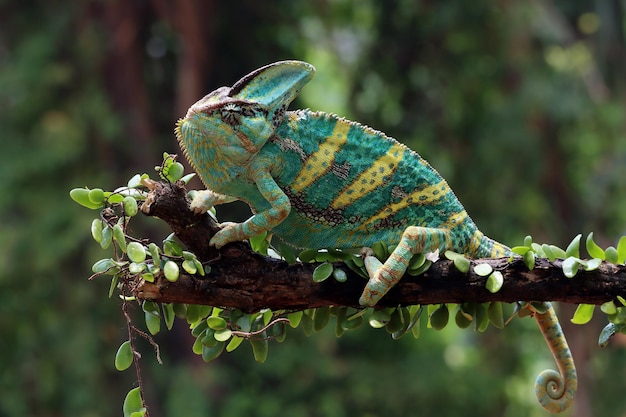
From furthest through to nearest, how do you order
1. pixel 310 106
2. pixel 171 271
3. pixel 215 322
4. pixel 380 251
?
pixel 310 106
pixel 380 251
pixel 215 322
pixel 171 271

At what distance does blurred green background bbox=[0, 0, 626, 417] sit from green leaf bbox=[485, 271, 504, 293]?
12.6 feet

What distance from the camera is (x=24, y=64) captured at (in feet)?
17.9

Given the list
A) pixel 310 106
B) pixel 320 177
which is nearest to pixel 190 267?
pixel 320 177

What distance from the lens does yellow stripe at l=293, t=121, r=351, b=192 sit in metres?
1.75

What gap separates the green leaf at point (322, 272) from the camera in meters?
1.57

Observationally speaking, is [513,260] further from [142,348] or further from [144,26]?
[144,26]

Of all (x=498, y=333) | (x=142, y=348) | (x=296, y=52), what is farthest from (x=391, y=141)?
(x=498, y=333)

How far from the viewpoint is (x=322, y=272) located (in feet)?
5.16

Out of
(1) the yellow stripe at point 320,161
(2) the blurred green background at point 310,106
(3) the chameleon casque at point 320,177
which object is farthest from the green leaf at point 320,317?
(2) the blurred green background at point 310,106

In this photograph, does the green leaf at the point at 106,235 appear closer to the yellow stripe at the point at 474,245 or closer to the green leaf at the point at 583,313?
the yellow stripe at the point at 474,245

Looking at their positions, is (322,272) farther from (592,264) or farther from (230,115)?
(592,264)

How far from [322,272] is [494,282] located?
31cm

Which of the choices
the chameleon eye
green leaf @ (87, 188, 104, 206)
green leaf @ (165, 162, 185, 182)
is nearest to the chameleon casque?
the chameleon eye

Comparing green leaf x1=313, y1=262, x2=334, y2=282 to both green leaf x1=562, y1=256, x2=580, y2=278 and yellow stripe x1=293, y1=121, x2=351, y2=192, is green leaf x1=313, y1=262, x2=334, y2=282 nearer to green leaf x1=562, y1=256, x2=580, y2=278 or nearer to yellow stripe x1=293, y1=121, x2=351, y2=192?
yellow stripe x1=293, y1=121, x2=351, y2=192
